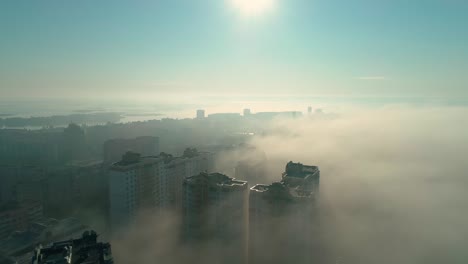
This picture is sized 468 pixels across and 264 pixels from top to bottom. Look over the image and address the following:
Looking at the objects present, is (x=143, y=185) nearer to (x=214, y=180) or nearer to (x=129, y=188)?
(x=129, y=188)

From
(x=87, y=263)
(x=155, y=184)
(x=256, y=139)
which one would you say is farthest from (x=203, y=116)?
(x=87, y=263)

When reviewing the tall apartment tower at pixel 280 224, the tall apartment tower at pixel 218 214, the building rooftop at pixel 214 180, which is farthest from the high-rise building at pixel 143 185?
the tall apartment tower at pixel 280 224

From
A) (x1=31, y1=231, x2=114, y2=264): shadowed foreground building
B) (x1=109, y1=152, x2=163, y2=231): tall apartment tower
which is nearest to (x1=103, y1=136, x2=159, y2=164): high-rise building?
(x1=109, y1=152, x2=163, y2=231): tall apartment tower

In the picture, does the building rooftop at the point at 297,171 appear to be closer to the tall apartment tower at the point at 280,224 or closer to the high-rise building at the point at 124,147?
the tall apartment tower at the point at 280,224

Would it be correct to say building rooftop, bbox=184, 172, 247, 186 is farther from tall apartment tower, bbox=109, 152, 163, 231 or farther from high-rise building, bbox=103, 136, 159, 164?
high-rise building, bbox=103, 136, 159, 164

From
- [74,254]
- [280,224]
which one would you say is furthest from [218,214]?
[74,254]

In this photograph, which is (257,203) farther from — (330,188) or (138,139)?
(138,139)
